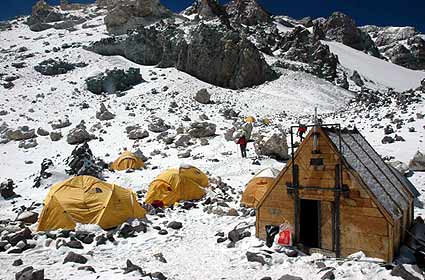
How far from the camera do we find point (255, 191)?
15523 millimetres

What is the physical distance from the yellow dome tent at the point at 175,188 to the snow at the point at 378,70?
258 feet

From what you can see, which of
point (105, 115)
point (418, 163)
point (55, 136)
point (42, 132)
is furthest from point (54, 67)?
point (418, 163)

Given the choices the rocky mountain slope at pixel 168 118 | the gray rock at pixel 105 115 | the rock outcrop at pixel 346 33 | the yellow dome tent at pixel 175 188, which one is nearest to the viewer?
the rocky mountain slope at pixel 168 118

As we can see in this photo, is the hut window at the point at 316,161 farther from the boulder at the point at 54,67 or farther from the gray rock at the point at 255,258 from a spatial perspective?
the boulder at the point at 54,67

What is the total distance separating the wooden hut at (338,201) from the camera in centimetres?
899

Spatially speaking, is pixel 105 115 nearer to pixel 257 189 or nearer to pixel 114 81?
pixel 114 81

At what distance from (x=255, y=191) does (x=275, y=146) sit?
8849 millimetres

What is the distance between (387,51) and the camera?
409ft

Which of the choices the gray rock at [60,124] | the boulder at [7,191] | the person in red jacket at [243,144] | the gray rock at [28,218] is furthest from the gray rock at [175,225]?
the gray rock at [60,124]

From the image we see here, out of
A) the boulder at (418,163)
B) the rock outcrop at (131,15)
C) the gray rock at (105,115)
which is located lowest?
the boulder at (418,163)

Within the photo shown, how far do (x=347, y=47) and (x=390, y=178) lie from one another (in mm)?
111337

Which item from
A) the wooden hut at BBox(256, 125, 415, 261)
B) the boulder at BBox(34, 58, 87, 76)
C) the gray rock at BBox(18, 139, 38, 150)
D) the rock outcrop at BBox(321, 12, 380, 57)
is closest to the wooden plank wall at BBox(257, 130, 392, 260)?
the wooden hut at BBox(256, 125, 415, 261)

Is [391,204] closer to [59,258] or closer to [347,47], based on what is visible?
[59,258]

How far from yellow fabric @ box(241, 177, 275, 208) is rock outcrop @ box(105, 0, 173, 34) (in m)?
62.2
